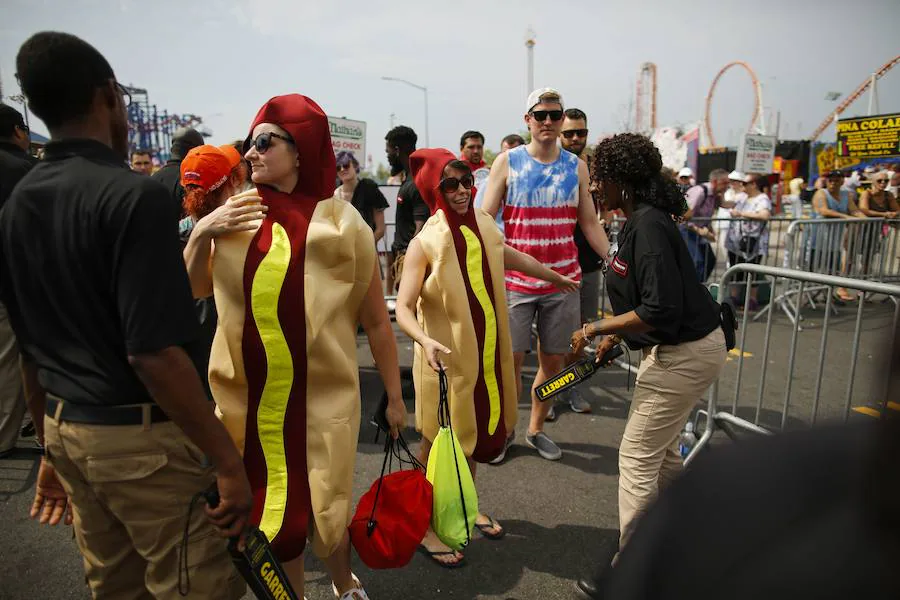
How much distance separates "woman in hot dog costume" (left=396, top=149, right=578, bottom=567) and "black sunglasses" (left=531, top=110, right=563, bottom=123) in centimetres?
125

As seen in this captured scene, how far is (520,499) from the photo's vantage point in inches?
140

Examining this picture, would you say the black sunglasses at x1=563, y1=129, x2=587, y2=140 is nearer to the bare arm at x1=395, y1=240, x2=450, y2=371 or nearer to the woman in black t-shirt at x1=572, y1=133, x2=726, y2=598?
the woman in black t-shirt at x1=572, y1=133, x2=726, y2=598

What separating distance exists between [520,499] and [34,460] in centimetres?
342

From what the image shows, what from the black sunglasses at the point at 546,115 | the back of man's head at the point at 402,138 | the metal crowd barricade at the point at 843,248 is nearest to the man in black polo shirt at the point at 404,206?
the back of man's head at the point at 402,138

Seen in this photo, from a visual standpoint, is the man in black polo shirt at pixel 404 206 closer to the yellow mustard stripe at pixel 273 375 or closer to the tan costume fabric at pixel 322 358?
the tan costume fabric at pixel 322 358

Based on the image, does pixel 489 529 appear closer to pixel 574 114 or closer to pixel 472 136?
pixel 574 114

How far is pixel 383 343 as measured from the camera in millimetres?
2387

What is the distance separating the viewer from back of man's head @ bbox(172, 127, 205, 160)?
14.9ft

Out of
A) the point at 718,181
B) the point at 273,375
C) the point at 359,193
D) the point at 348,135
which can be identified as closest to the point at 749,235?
the point at 718,181

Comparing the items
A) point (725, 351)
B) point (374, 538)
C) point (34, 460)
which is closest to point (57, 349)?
point (374, 538)

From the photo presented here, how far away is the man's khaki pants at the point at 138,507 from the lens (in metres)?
1.59

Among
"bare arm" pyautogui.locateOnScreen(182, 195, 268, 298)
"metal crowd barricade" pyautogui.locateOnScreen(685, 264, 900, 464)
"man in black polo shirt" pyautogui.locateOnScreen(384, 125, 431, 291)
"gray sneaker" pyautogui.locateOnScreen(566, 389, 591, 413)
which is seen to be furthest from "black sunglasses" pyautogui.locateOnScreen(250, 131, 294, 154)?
"gray sneaker" pyautogui.locateOnScreen(566, 389, 591, 413)

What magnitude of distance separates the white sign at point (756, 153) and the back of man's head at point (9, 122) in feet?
39.3

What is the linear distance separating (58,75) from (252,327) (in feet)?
2.91
